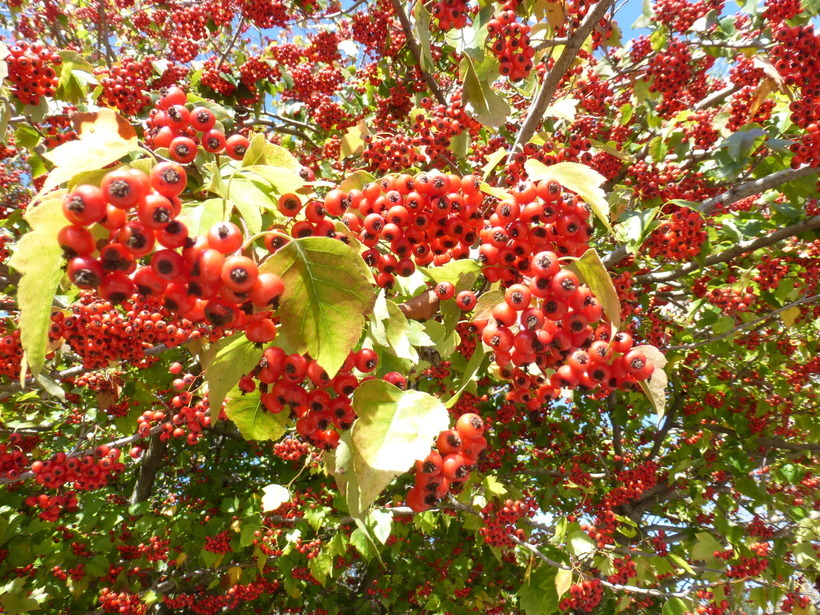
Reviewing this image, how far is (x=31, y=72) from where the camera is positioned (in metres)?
4.22

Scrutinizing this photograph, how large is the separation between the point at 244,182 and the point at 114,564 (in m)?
8.21

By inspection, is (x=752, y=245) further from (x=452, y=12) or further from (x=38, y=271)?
(x=38, y=271)

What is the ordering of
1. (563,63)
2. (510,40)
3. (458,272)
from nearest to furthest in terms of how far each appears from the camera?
(458,272), (563,63), (510,40)

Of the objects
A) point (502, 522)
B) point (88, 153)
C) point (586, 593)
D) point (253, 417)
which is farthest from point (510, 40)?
point (586, 593)

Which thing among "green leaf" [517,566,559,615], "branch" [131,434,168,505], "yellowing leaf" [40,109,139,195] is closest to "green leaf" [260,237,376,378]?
"yellowing leaf" [40,109,139,195]

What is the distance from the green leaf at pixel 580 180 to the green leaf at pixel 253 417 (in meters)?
1.93

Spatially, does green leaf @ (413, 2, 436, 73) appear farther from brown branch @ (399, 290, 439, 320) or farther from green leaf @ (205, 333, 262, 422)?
green leaf @ (205, 333, 262, 422)

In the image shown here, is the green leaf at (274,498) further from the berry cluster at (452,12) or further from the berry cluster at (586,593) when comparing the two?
the berry cluster at (452,12)

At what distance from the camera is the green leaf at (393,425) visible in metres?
1.74

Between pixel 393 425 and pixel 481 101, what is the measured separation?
9.86ft

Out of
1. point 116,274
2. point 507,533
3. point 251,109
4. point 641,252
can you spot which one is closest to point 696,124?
point 641,252

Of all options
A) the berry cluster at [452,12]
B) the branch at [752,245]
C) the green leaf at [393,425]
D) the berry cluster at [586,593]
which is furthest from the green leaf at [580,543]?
the berry cluster at [452,12]

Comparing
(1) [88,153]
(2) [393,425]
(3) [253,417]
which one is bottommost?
(3) [253,417]

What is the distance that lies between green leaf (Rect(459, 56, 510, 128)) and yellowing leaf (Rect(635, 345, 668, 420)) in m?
2.22
